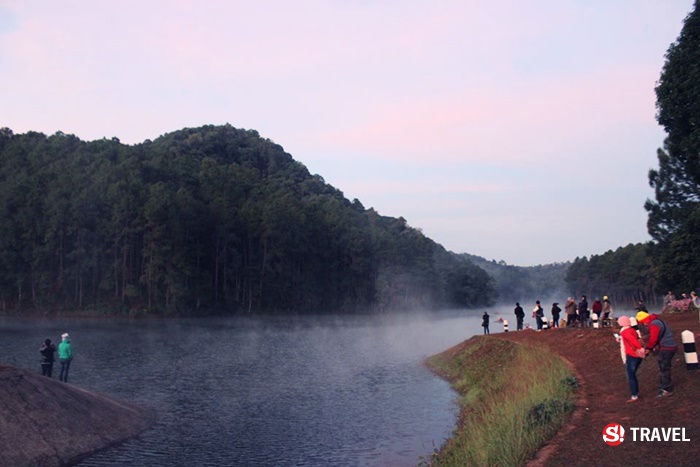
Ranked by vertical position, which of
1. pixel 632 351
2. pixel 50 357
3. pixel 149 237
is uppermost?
pixel 149 237

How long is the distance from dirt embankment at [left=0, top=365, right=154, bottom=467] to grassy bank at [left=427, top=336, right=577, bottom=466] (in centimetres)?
1106

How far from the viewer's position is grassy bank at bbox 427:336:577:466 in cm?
1670

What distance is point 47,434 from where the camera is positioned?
21.2 meters

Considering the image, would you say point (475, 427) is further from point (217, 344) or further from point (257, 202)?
point (257, 202)

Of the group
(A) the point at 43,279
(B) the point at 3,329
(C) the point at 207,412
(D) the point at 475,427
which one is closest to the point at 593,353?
(D) the point at 475,427

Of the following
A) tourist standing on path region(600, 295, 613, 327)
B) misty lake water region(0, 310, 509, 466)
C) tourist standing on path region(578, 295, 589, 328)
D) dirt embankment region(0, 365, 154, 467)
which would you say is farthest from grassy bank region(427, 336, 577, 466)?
dirt embankment region(0, 365, 154, 467)

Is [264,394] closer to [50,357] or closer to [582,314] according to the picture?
[50,357]

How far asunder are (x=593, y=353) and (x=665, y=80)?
24466mm

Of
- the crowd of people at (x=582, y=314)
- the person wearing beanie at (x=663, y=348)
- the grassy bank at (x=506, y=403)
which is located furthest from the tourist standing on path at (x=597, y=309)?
the person wearing beanie at (x=663, y=348)

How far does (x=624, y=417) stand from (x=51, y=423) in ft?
55.0

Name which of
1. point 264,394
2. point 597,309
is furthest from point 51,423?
point 597,309

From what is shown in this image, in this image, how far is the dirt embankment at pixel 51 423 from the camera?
65.6ft

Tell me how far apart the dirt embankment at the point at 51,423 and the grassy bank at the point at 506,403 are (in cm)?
1106

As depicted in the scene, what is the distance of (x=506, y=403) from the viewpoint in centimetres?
2359
